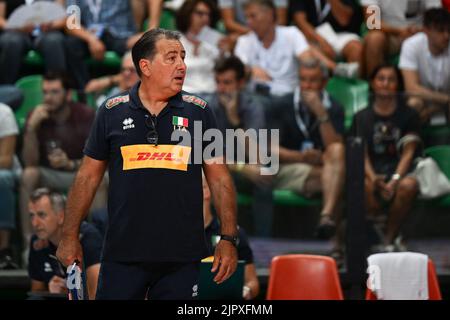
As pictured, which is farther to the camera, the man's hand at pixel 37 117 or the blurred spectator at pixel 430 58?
the blurred spectator at pixel 430 58

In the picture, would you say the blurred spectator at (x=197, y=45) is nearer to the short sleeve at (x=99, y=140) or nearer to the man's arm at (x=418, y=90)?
the man's arm at (x=418, y=90)

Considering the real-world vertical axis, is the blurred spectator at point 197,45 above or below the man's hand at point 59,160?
above

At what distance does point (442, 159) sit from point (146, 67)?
3467 millimetres

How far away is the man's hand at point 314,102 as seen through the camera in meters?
8.16

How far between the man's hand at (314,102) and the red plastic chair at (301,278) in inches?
47.4

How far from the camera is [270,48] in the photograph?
936 cm

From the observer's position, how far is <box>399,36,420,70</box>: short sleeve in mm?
8898

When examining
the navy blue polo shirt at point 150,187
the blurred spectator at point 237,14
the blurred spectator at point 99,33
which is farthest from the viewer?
the blurred spectator at point 237,14

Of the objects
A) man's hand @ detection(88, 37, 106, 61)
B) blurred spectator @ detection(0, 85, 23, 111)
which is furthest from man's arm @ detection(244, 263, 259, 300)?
man's hand @ detection(88, 37, 106, 61)

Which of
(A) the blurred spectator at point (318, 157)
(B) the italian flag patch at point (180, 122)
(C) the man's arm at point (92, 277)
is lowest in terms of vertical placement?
(C) the man's arm at point (92, 277)

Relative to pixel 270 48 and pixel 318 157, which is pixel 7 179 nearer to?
pixel 318 157

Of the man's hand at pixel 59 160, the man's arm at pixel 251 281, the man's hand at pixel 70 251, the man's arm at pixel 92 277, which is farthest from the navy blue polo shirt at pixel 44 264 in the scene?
the man's hand at pixel 70 251

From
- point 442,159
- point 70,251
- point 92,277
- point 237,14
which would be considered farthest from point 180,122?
point 237,14

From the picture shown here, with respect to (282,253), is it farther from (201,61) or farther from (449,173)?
(201,61)
